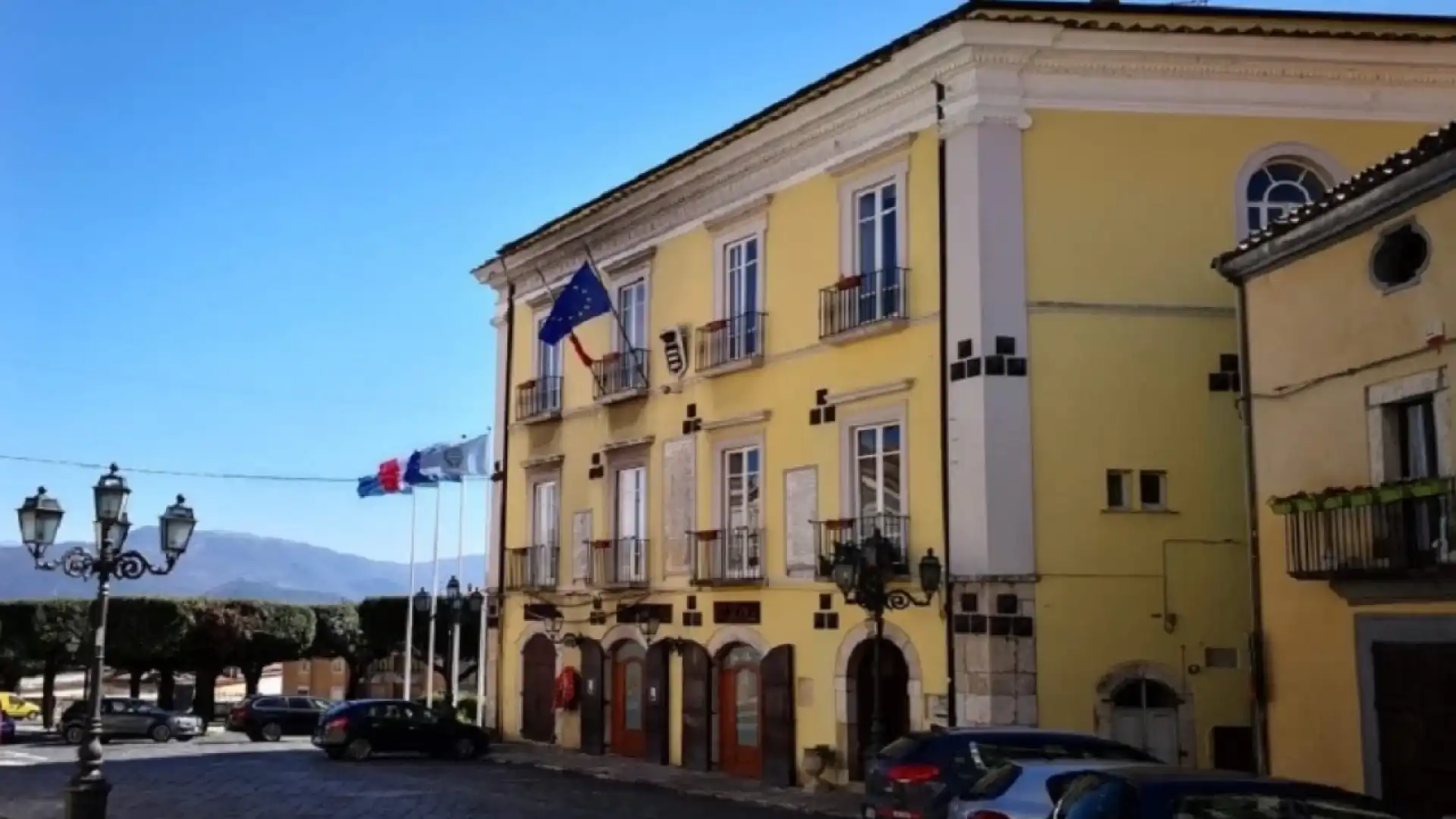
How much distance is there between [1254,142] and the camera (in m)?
21.5

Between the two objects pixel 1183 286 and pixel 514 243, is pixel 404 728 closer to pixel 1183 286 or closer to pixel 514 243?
pixel 514 243

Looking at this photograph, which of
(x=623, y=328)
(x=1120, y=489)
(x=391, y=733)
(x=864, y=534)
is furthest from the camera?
(x=391, y=733)

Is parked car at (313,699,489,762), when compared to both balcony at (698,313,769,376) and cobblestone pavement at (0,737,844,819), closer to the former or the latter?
cobblestone pavement at (0,737,844,819)

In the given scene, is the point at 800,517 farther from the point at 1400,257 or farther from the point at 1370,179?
the point at 1370,179

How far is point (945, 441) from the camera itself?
2105cm

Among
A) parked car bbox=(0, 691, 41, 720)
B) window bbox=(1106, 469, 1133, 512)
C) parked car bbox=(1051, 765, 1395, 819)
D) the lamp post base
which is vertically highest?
window bbox=(1106, 469, 1133, 512)

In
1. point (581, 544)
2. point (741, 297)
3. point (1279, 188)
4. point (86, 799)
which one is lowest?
point (86, 799)

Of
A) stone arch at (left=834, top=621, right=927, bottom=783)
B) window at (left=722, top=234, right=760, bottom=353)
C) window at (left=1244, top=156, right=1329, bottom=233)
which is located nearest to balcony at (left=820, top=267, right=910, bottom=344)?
window at (left=722, top=234, right=760, bottom=353)

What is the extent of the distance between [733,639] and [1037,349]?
310 inches

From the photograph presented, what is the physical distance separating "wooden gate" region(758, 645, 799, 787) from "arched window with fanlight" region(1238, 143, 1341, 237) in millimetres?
9484

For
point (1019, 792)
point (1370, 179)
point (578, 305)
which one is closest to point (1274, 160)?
point (1370, 179)

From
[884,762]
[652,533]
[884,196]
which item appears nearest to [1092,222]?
[884,196]

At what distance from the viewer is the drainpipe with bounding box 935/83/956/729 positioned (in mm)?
20656

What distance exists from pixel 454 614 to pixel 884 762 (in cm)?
2294
